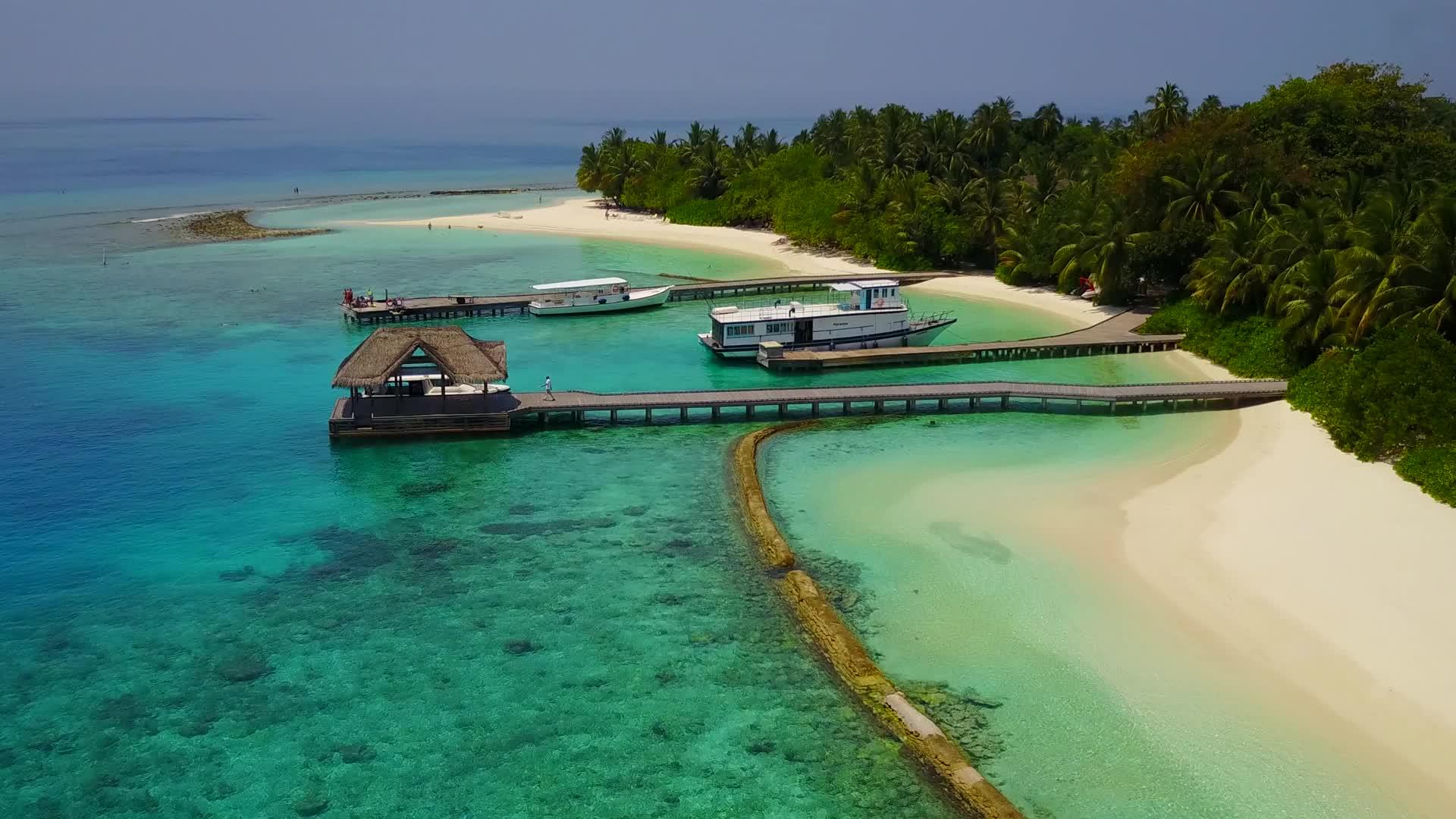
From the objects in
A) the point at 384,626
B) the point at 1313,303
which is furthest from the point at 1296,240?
the point at 384,626

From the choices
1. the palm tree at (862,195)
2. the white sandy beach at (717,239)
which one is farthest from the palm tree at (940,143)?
the white sandy beach at (717,239)

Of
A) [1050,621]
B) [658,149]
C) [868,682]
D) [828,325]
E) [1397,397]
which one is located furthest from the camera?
[658,149]

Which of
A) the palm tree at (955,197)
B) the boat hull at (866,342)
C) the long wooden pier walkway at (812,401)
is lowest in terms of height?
the long wooden pier walkway at (812,401)

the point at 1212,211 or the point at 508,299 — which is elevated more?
Answer: the point at 1212,211

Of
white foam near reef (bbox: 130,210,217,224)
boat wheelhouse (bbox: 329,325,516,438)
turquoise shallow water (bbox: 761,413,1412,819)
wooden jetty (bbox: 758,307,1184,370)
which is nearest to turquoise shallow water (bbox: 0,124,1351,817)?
turquoise shallow water (bbox: 761,413,1412,819)

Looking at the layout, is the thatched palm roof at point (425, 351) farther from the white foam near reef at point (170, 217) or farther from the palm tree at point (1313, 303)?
the white foam near reef at point (170, 217)

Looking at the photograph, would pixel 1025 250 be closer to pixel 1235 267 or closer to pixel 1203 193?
pixel 1203 193
